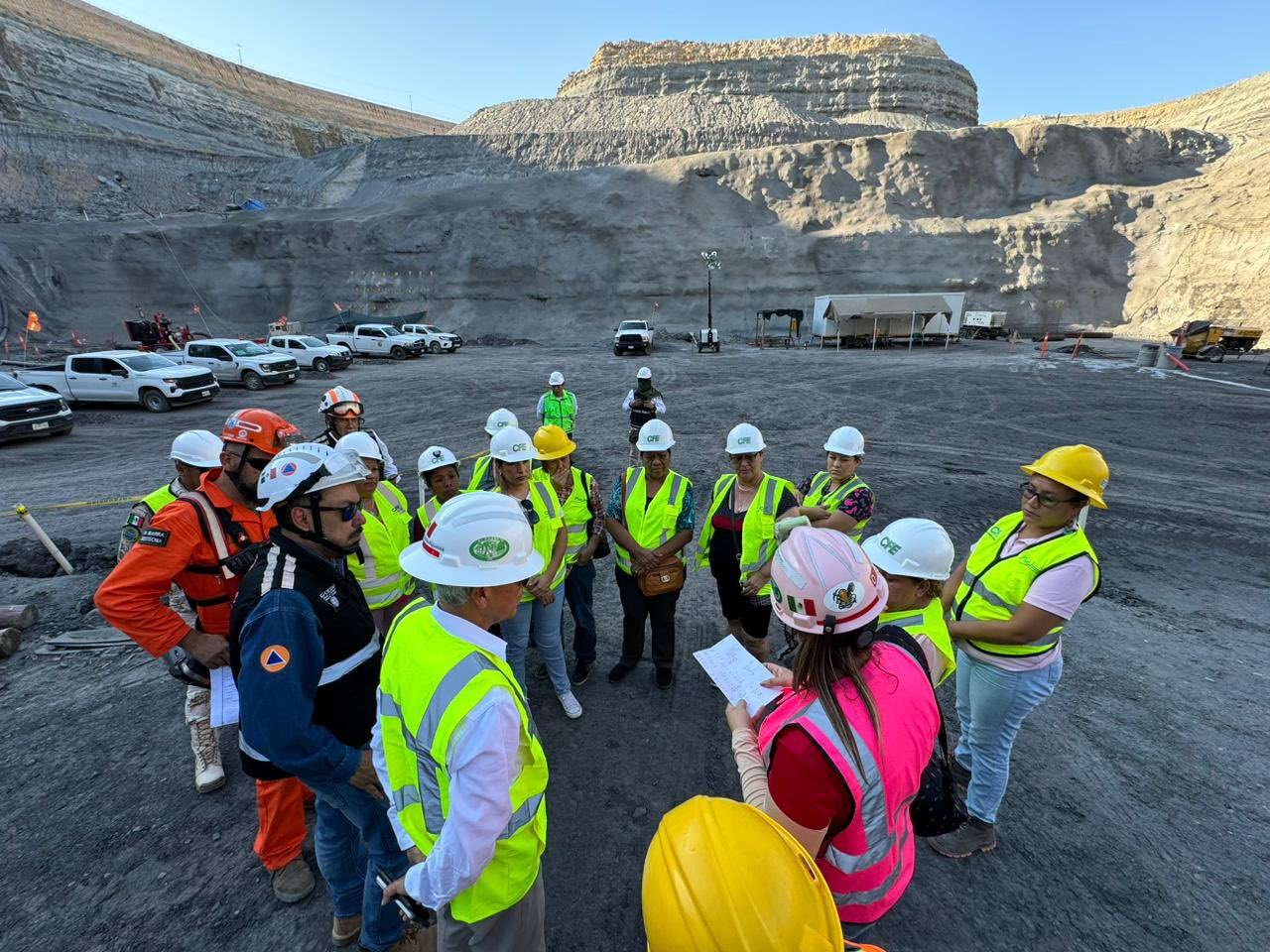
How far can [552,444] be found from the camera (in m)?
4.20

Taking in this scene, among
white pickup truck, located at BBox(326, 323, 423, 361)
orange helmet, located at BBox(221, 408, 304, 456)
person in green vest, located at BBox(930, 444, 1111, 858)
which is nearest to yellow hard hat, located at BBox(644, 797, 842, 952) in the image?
→ person in green vest, located at BBox(930, 444, 1111, 858)

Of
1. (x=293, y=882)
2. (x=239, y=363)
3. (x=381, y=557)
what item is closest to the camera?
(x=293, y=882)

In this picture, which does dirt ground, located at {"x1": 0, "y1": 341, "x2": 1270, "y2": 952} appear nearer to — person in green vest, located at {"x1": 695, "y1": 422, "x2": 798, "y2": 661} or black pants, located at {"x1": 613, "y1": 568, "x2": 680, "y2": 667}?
black pants, located at {"x1": 613, "y1": 568, "x2": 680, "y2": 667}

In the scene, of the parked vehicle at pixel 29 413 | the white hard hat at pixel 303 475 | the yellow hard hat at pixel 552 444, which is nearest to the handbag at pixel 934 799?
the white hard hat at pixel 303 475

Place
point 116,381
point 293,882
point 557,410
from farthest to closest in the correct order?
point 116,381, point 557,410, point 293,882

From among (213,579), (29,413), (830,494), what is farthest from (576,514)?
(29,413)

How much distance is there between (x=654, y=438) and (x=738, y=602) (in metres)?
1.44

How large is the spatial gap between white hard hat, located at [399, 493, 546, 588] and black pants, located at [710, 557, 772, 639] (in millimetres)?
2557

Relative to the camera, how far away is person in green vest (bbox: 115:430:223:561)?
331 centimetres

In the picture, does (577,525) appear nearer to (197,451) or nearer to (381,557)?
(381,557)

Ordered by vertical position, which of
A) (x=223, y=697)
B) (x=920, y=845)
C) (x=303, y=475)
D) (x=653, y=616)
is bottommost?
(x=920, y=845)

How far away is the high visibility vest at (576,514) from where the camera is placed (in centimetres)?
421

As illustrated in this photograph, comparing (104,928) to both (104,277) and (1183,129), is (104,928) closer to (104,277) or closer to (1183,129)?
(104,277)

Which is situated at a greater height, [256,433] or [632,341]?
[256,433]
